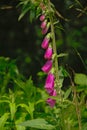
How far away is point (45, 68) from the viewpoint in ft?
11.4

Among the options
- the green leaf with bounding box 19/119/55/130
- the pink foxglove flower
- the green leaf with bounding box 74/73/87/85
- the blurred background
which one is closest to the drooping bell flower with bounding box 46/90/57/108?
the pink foxglove flower

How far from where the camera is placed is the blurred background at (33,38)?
713cm

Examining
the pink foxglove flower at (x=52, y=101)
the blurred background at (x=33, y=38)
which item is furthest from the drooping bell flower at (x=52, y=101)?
the blurred background at (x=33, y=38)

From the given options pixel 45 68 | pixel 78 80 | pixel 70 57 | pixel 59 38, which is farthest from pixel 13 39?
pixel 45 68

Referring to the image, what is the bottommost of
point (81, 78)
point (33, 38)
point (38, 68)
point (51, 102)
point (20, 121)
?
point (38, 68)

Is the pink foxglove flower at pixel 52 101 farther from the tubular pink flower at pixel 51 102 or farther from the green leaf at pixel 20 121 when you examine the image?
→ the green leaf at pixel 20 121

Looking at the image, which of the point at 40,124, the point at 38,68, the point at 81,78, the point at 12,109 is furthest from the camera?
the point at 38,68

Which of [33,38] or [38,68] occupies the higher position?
[33,38]

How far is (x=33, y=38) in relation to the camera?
27.9 feet

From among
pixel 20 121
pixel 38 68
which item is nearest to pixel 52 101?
pixel 20 121

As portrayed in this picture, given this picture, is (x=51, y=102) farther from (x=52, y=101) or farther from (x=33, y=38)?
(x=33, y=38)

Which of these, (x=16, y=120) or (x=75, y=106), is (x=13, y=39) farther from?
(x=75, y=106)

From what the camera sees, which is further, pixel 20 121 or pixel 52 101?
pixel 20 121

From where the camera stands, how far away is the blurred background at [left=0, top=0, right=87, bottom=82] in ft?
23.4
